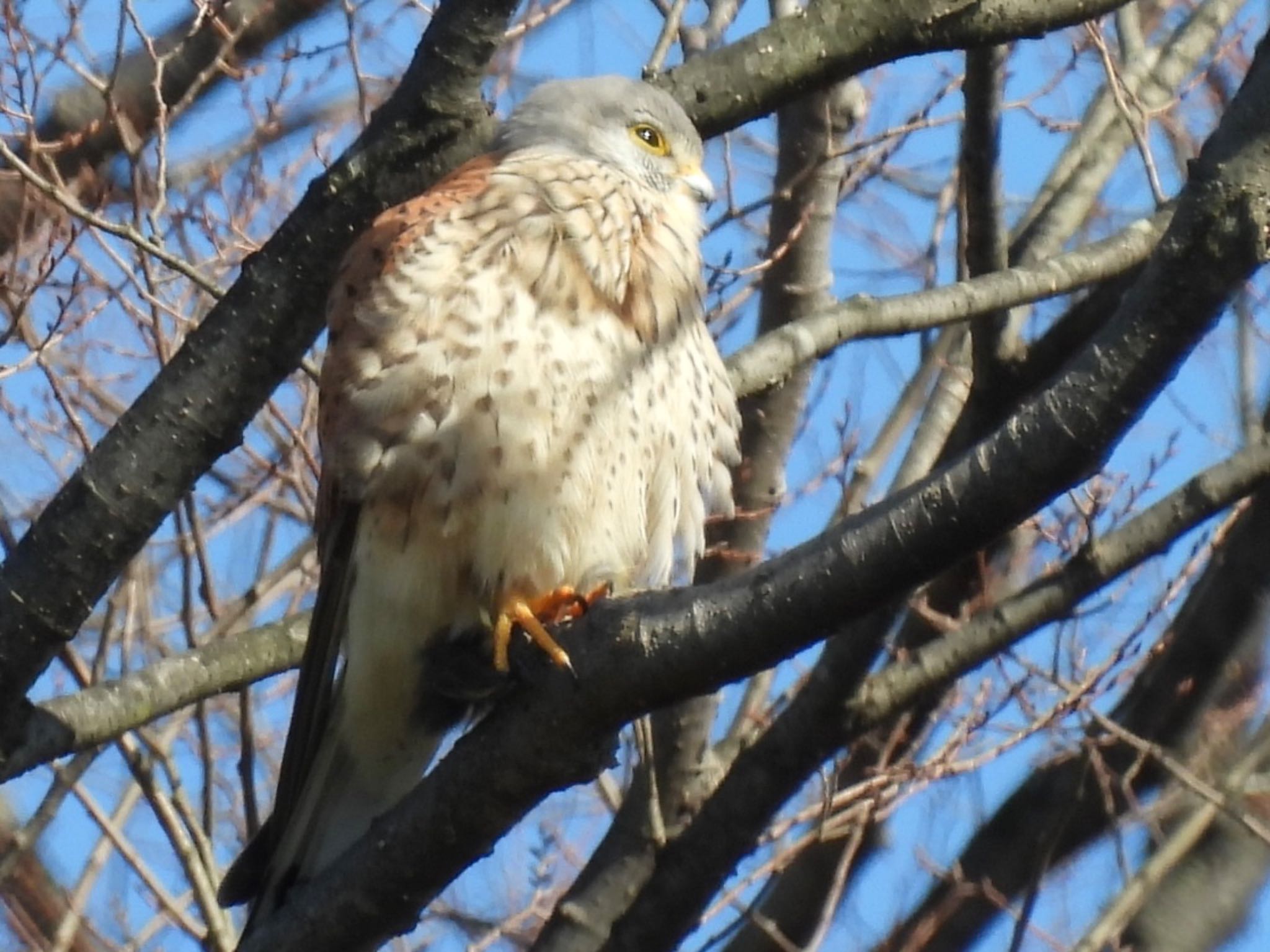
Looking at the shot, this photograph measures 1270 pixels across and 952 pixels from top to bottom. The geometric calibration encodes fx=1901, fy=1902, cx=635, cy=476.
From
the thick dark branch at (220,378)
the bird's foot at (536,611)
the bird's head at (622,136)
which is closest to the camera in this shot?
the thick dark branch at (220,378)

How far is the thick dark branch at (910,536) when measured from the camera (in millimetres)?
2074

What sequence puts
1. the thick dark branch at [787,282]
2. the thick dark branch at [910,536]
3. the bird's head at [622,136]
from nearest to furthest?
the thick dark branch at [910,536], the bird's head at [622,136], the thick dark branch at [787,282]

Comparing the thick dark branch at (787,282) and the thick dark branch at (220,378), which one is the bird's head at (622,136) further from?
the thick dark branch at (220,378)

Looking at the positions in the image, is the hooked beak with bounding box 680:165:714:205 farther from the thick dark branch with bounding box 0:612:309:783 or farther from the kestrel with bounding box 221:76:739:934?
the thick dark branch with bounding box 0:612:309:783

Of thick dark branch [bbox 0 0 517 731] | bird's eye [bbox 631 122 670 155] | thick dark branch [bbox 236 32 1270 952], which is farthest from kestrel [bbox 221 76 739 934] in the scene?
thick dark branch [bbox 236 32 1270 952]

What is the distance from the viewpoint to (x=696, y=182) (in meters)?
4.21

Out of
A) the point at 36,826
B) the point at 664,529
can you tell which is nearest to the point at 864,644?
the point at 664,529

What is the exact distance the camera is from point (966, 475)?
211 centimetres

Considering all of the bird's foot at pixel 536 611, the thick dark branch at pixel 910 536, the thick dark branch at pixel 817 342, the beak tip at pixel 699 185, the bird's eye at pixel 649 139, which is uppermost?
the bird's eye at pixel 649 139

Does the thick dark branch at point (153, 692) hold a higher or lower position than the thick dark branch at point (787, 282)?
lower

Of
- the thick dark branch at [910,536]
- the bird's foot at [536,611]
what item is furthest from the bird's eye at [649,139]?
the thick dark branch at [910,536]

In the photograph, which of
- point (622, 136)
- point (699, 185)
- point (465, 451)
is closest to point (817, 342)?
point (699, 185)

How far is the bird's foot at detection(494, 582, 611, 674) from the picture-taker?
126 inches

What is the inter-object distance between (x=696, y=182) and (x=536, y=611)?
1291mm
